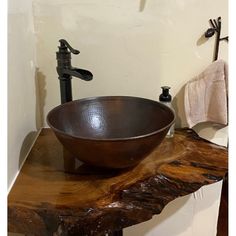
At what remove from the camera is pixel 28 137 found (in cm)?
120

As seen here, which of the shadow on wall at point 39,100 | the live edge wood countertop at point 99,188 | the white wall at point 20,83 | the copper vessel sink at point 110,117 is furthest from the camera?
the shadow on wall at point 39,100

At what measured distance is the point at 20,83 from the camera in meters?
1.10

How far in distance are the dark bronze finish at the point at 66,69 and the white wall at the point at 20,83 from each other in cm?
12

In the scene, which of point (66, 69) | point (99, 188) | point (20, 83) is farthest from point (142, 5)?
point (99, 188)

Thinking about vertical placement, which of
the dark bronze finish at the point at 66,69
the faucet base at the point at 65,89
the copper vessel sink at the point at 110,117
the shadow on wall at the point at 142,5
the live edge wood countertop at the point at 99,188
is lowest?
the live edge wood countertop at the point at 99,188

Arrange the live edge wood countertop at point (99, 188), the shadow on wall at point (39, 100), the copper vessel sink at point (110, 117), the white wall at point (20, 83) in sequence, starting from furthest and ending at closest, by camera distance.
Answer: the shadow on wall at point (39, 100) → the copper vessel sink at point (110, 117) → the white wall at point (20, 83) → the live edge wood countertop at point (99, 188)

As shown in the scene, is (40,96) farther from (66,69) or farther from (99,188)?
(99,188)

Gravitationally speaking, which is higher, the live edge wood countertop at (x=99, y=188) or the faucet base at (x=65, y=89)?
the faucet base at (x=65, y=89)

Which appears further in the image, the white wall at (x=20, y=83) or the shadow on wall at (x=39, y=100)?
the shadow on wall at (x=39, y=100)

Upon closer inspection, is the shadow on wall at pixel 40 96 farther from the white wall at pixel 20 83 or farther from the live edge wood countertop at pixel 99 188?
the live edge wood countertop at pixel 99 188

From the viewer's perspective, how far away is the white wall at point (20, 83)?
1.01 m

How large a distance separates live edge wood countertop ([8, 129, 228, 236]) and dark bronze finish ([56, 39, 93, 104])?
220mm

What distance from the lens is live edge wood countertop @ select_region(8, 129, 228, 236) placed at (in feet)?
2.87

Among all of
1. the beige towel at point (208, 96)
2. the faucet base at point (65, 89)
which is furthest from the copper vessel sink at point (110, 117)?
the beige towel at point (208, 96)
